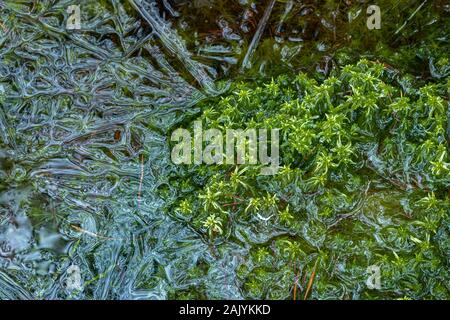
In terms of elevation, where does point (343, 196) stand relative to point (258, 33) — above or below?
below

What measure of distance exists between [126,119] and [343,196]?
71.9 inches

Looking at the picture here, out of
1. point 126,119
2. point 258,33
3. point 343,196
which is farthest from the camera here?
point 258,33

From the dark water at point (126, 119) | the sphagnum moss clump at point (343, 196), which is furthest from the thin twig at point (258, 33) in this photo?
the sphagnum moss clump at point (343, 196)

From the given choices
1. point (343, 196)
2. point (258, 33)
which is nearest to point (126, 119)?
point (258, 33)

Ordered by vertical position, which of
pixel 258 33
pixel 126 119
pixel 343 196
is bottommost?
pixel 343 196

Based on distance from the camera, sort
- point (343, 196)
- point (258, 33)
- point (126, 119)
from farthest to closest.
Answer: point (258, 33) < point (126, 119) < point (343, 196)

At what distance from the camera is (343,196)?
363cm

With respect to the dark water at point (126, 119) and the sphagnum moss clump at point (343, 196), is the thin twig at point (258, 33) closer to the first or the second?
the dark water at point (126, 119)

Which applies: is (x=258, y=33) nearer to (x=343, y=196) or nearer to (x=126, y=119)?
(x=126, y=119)

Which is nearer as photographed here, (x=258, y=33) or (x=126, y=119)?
(x=126, y=119)

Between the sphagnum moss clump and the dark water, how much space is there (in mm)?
63

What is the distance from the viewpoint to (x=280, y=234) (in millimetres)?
3609

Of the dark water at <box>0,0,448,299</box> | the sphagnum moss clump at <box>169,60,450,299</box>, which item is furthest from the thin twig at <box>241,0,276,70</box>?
the sphagnum moss clump at <box>169,60,450,299</box>

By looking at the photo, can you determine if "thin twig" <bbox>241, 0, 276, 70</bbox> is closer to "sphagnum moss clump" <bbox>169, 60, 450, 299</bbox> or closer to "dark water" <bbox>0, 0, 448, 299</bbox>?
"dark water" <bbox>0, 0, 448, 299</bbox>
